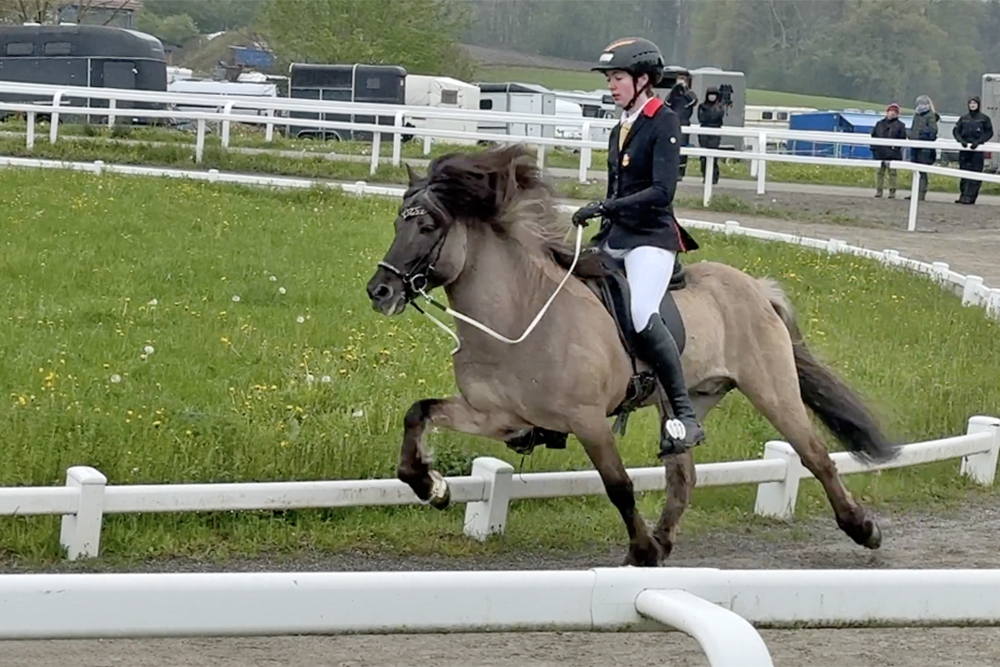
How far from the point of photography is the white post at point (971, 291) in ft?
51.9

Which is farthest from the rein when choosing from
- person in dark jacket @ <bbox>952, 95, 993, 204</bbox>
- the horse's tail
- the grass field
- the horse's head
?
the grass field

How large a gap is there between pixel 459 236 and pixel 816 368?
2618 millimetres

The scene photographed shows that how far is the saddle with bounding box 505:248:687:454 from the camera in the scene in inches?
285

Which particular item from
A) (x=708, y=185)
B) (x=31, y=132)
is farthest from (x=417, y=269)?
Result: (x=31, y=132)

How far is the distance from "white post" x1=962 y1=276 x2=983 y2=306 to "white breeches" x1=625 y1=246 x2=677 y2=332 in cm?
932

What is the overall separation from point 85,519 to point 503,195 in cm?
249

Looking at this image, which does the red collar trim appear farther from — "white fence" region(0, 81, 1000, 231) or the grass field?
the grass field

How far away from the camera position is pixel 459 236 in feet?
23.0

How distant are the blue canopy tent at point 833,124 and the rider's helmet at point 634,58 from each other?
40.1 m

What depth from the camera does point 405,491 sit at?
7.52 meters

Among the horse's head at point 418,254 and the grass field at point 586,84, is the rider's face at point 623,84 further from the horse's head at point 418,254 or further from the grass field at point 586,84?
the grass field at point 586,84

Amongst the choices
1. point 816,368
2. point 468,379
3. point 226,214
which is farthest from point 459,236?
point 226,214

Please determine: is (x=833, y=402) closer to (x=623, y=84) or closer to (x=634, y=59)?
(x=623, y=84)

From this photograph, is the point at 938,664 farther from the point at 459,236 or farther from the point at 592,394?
the point at 459,236
